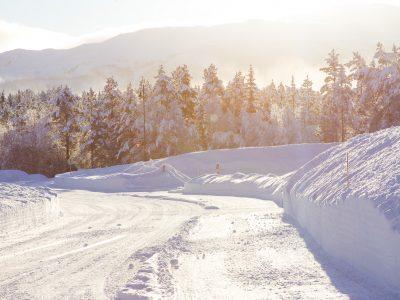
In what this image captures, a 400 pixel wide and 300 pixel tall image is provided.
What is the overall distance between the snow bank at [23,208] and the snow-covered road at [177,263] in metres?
0.63

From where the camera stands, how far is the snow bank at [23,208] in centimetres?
1421

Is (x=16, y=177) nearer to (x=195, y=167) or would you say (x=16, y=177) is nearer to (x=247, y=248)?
(x=195, y=167)

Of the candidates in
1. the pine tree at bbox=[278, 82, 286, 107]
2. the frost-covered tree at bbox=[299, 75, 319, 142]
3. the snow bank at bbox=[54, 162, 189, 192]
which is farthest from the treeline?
the pine tree at bbox=[278, 82, 286, 107]

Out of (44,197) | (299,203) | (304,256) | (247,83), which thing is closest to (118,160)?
(247,83)

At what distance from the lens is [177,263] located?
8.91 metres

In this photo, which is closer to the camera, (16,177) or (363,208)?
(363,208)

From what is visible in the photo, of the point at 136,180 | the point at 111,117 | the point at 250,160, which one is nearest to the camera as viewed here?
the point at 136,180

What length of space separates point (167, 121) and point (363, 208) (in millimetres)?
49911

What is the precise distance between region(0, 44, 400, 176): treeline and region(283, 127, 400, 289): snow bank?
3839 centimetres

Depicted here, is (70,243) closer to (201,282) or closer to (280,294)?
(201,282)

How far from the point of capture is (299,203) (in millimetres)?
13695

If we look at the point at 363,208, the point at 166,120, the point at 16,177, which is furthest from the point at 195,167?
the point at 363,208

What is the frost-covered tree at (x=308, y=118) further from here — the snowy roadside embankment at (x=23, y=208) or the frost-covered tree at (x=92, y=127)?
the snowy roadside embankment at (x=23, y=208)

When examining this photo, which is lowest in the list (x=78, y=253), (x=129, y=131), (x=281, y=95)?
(x=78, y=253)
